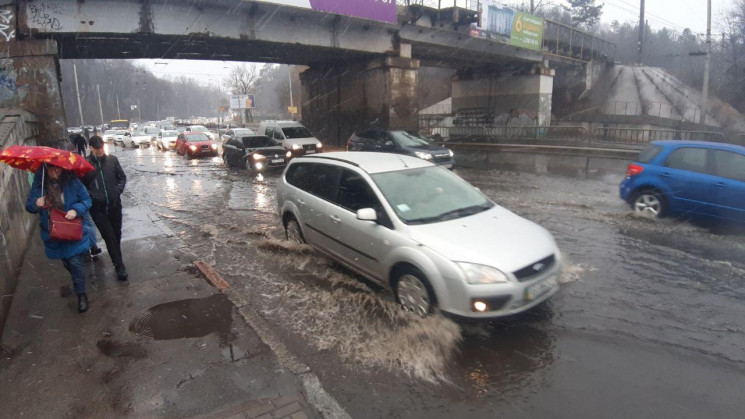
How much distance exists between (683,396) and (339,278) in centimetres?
373

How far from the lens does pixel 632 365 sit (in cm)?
375

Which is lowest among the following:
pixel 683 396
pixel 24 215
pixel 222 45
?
pixel 683 396

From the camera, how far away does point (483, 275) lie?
12.9ft

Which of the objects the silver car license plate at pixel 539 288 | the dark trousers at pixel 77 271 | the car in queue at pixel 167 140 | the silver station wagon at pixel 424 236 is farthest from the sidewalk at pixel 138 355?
the car in queue at pixel 167 140

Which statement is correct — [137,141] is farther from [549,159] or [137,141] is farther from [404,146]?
[549,159]

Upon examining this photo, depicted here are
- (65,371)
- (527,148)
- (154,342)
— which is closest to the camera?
(65,371)

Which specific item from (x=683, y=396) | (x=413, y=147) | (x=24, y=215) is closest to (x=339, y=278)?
(x=683, y=396)

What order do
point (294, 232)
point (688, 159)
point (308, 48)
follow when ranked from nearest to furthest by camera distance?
point (294, 232)
point (688, 159)
point (308, 48)

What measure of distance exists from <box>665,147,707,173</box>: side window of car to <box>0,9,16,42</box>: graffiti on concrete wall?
18.4m

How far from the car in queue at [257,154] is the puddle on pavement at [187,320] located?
12.7 metres

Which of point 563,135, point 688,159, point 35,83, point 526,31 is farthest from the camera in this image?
point 526,31

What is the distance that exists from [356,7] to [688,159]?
1539cm

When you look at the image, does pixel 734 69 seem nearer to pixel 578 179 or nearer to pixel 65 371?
pixel 578 179

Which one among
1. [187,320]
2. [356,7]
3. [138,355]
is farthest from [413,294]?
[356,7]
